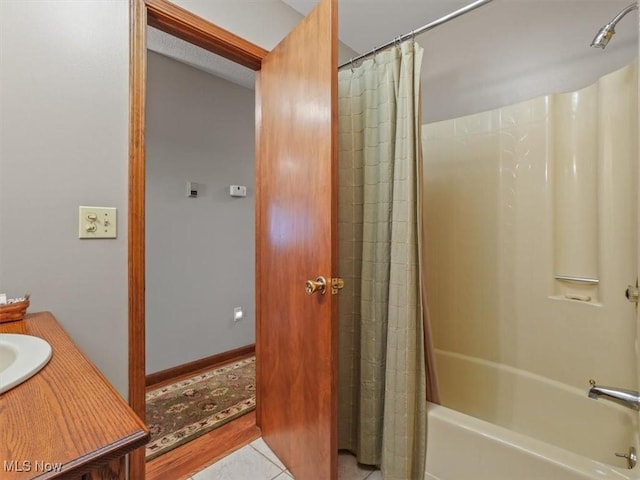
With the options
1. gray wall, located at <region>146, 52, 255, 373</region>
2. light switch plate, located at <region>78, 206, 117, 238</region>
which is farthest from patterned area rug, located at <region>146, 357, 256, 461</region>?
light switch plate, located at <region>78, 206, 117, 238</region>

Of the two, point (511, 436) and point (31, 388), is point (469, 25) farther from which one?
point (31, 388)

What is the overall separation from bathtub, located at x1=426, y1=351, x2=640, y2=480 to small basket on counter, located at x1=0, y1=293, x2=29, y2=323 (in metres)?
1.45

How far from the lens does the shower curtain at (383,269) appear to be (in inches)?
48.1

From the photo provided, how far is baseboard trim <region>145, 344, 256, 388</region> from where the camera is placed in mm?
2191

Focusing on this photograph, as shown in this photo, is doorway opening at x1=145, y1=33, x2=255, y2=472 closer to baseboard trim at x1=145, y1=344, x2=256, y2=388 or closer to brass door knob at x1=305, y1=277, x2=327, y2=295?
baseboard trim at x1=145, y1=344, x2=256, y2=388

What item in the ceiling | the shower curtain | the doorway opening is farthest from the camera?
the doorway opening

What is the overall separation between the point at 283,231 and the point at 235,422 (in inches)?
47.0

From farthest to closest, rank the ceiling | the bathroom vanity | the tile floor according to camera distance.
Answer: the ceiling
the tile floor
the bathroom vanity

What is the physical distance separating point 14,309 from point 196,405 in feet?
4.42

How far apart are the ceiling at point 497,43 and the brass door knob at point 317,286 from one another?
1583 millimetres

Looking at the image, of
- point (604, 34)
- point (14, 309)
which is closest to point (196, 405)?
point (14, 309)

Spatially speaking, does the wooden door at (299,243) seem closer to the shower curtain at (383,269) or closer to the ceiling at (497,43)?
the shower curtain at (383,269)

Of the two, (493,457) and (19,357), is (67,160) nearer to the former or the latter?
(19,357)

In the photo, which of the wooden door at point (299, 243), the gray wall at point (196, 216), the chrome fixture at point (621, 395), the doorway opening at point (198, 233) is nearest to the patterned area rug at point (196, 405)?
the doorway opening at point (198, 233)
